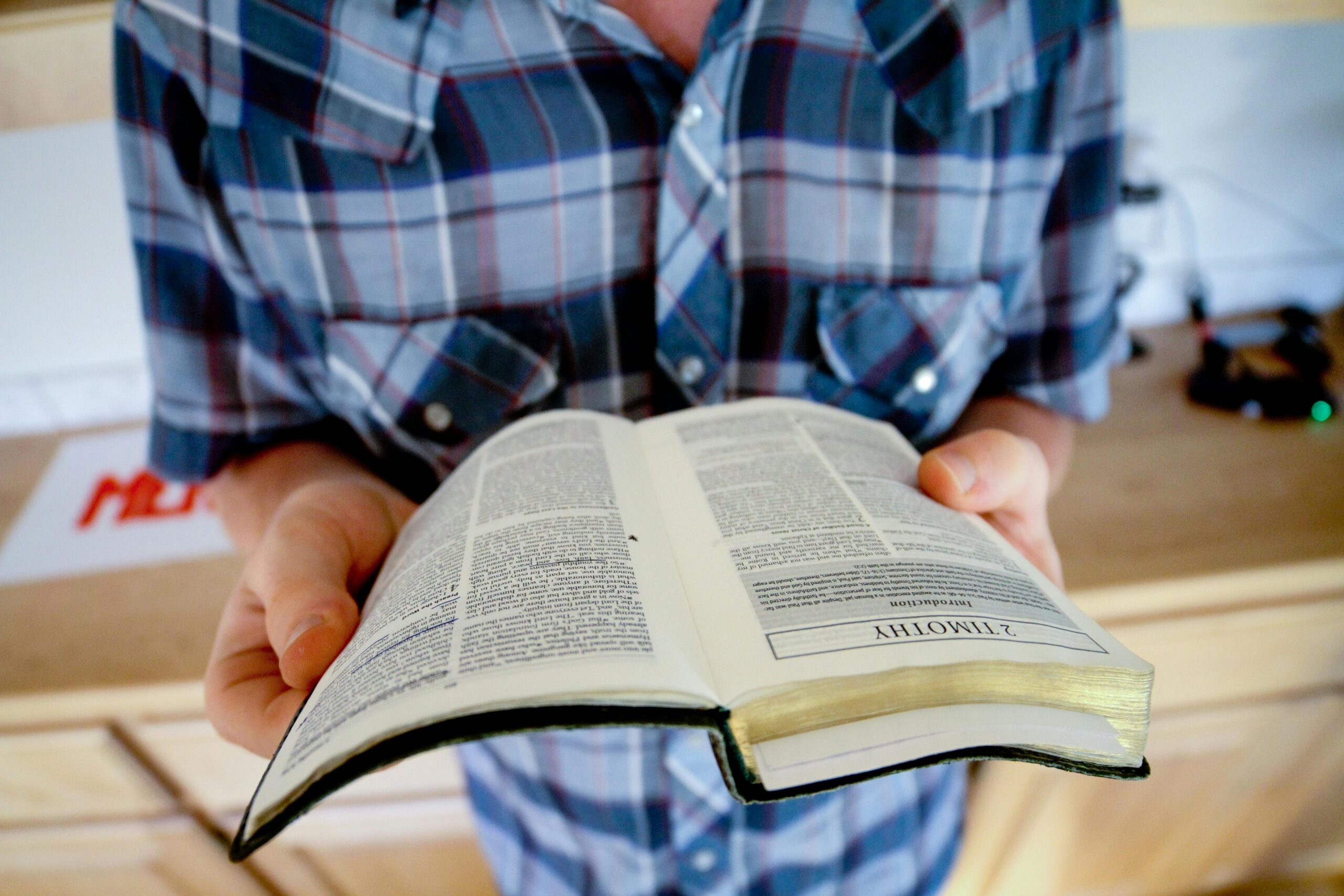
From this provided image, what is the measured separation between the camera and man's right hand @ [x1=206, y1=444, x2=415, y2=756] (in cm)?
30

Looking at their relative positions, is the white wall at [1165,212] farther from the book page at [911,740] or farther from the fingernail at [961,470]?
the book page at [911,740]

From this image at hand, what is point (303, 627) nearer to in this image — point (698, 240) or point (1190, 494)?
point (698, 240)

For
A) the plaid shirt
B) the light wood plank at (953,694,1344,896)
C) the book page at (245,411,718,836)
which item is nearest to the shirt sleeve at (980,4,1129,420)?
the plaid shirt

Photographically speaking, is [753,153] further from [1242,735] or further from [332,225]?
[1242,735]

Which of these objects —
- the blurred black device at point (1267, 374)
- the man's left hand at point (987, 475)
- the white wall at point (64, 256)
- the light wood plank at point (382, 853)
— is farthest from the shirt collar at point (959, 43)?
the light wood plank at point (382, 853)

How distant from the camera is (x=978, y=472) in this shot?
0.36m

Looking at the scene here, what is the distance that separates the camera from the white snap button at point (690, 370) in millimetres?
488

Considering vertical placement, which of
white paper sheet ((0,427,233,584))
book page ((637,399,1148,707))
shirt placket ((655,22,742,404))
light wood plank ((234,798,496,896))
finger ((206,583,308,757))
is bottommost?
light wood plank ((234,798,496,896))

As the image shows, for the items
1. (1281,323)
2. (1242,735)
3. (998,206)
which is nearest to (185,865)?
(998,206)

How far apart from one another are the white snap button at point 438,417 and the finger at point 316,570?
8cm

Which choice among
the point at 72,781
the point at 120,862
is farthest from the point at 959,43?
the point at 120,862

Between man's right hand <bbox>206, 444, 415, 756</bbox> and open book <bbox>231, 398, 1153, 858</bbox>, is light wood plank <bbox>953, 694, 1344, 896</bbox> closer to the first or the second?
open book <bbox>231, 398, 1153, 858</bbox>

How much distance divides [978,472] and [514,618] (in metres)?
0.26

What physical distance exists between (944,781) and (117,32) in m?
0.90
